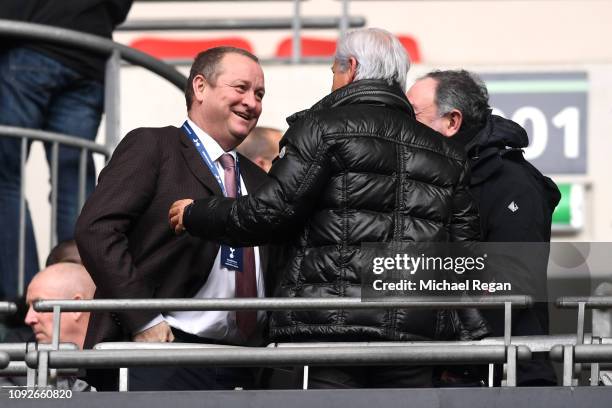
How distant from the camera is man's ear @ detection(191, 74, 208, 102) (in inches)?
227

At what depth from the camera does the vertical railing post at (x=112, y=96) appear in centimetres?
780

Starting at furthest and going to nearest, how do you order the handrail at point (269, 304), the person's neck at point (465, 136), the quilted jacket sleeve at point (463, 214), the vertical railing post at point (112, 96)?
the vertical railing post at point (112, 96) < the person's neck at point (465, 136) < the quilted jacket sleeve at point (463, 214) < the handrail at point (269, 304)

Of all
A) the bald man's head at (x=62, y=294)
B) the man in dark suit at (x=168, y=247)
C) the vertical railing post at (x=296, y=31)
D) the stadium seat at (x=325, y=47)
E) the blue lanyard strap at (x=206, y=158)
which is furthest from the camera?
the stadium seat at (x=325, y=47)

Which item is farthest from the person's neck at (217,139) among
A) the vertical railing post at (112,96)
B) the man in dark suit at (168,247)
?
the vertical railing post at (112,96)

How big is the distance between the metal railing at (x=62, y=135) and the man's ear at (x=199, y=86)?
5.60ft

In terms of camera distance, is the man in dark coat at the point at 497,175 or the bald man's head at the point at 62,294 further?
the bald man's head at the point at 62,294

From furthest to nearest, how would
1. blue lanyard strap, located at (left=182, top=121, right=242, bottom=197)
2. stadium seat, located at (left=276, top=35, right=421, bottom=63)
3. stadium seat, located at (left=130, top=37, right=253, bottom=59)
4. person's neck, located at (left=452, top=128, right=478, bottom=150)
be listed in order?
stadium seat, located at (left=130, top=37, right=253, bottom=59) < stadium seat, located at (left=276, top=35, right=421, bottom=63) < person's neck, located at (left=452, top=128, right=478, bottom=150) < blue lanyard strap, located at (left=182, top=121, right=242, bottom=197)

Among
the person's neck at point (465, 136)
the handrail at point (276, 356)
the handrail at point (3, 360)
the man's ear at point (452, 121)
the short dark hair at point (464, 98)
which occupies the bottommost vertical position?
the handrail at point (3, 360)

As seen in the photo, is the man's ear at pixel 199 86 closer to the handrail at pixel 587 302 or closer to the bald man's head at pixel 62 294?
the bald man's head at pixel 62 294

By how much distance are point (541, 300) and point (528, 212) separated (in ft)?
1.15

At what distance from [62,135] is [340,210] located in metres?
2.62

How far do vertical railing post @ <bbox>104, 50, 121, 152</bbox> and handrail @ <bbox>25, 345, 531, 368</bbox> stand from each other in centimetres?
322

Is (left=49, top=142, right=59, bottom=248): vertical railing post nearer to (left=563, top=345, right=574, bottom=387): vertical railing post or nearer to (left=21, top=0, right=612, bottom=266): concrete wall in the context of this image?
(left=21, top=0, right=612, bottom=266): concrete wall

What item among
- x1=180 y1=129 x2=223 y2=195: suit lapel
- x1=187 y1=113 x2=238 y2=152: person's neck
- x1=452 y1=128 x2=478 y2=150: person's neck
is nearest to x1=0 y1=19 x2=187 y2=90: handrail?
x1=187 y1=113 x2=238 y2=152: person's neck
